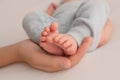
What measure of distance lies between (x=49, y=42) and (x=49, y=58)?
0.06 m

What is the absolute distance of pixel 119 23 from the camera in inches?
37.8

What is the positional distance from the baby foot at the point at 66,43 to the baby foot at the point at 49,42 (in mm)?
18

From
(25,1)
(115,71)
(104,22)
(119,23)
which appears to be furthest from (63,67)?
(25,1)

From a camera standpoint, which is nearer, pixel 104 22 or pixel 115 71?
pixel 115 71

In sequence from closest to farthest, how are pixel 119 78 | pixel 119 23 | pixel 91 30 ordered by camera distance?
pixel 119 78 < pixel 91 30 < pixel 119 23

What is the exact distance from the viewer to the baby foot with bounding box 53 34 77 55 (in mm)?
699

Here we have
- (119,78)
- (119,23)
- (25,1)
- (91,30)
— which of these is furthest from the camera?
(25,1)

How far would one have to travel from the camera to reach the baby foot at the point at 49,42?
71 cm

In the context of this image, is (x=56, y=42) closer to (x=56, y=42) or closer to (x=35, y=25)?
(x=56, y=42)

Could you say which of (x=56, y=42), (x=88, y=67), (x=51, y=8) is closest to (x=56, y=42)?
(x=56, y=42)

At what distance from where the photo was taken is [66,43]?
0.71 metres

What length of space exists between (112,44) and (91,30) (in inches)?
3.7

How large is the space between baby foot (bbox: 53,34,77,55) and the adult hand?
0.02m

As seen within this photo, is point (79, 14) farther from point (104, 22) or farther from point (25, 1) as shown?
point (25, 1)
